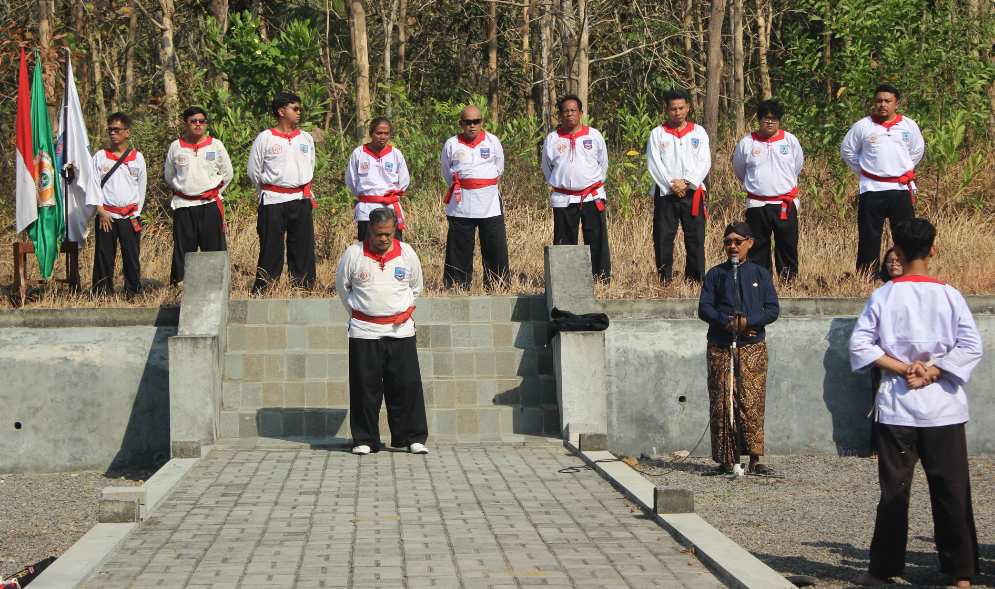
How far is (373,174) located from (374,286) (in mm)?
2897

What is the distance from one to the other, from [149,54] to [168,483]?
2607 cm

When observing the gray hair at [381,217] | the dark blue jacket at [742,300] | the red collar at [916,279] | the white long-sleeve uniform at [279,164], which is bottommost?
the dark blue jacket at [742,300]

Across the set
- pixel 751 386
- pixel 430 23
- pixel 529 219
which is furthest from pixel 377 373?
pixel 430 23

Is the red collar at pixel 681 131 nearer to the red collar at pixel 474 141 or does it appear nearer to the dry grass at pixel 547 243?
the dry grass at pixel 547 243

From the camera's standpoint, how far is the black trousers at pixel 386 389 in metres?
8.52

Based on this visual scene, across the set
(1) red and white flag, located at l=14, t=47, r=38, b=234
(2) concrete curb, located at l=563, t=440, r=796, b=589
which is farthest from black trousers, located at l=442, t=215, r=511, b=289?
(1) red and white flag, located at l=14, t=47, r=38, b=234

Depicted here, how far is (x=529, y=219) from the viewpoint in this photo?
52.3 feet

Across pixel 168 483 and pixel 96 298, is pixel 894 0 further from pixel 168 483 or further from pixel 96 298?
pixel 168 483

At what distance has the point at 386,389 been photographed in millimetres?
8695

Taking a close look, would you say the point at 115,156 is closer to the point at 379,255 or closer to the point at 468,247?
the point at 468,247

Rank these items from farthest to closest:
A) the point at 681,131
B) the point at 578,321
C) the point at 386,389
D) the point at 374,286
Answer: the point at 681,131 < the point at 578,321 < the point at 386,389 < the point at 374,286

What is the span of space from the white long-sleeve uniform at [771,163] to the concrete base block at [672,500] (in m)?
5.42

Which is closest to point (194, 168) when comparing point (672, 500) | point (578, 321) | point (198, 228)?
point (198, 228)

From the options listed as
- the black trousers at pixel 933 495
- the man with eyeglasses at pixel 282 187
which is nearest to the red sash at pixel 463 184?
the man with eyeglasses at pixel 282 187
